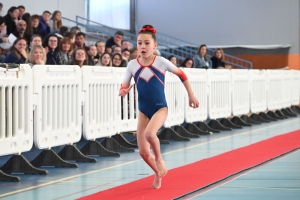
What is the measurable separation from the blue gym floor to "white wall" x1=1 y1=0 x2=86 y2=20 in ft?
25.2

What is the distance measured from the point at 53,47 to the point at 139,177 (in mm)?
4547

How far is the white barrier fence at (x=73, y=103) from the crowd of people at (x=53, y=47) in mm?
940

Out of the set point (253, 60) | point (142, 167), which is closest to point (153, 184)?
point (142, 167)

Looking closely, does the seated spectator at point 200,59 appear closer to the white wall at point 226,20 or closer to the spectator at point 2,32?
the spectator at point 2,32

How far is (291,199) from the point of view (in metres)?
5.30

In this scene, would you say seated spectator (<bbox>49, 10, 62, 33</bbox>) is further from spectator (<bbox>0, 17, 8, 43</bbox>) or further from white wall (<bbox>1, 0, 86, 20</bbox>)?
white wall (<bbox>1, 0, 86, 20</bbox>)

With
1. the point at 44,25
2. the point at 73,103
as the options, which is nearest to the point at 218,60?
the point at 44,25

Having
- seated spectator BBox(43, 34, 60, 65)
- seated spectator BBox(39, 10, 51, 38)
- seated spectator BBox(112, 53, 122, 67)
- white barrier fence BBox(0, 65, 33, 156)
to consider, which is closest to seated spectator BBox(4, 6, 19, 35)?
seated spectator BBox(39, 10, 51, 38)

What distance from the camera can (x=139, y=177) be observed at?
691 centimetres

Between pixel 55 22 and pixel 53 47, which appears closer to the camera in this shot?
pixel 53 47

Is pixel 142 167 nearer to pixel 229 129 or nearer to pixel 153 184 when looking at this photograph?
pixel 153 184

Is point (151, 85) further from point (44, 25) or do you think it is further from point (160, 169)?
point (44, 25)

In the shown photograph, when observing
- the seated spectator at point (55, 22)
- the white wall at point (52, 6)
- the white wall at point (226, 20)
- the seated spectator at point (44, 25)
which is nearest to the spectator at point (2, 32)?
the seated spectator at point (44, 25)

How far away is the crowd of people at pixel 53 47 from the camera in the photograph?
9836mm
